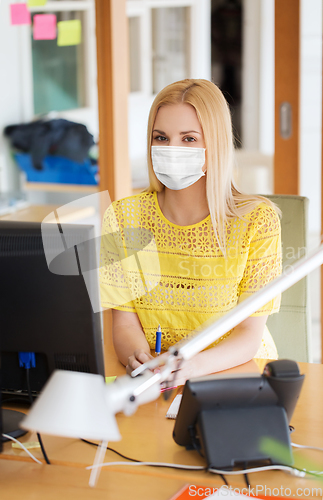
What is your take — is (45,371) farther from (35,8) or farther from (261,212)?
(35,8)

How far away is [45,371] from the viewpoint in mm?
996

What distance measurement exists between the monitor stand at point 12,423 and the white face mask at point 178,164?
70 cm

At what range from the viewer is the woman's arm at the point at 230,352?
116 centimetres

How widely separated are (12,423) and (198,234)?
0.64 m

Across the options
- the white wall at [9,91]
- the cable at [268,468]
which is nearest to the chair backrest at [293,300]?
the cable at [268,468]

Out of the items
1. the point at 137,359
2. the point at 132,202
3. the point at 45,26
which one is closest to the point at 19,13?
the point at 45,26

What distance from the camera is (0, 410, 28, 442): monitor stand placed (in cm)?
98

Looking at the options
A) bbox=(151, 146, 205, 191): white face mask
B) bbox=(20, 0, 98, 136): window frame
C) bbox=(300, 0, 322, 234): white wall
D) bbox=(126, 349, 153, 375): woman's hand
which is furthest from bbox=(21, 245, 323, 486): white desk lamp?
bbox=(20, 0, 98, 136): window frame

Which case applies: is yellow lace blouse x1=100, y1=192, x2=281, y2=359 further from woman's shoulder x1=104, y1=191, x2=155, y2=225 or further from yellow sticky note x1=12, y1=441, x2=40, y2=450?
yellow sticky note x1=12, y1=441, x2=40, y2=450

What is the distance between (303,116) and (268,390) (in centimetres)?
188

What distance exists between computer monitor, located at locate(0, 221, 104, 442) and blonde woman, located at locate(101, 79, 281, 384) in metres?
0.36

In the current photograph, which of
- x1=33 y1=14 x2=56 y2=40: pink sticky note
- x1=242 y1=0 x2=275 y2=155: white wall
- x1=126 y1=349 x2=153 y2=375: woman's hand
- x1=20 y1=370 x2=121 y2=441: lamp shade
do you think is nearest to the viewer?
x1=20 y1=370 x2=121 y2=441: lamp shade

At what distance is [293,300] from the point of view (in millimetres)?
1513

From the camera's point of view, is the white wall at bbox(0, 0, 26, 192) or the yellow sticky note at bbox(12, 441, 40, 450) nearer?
the yellow sticky note at bbox(12, 441, 40, 450)
